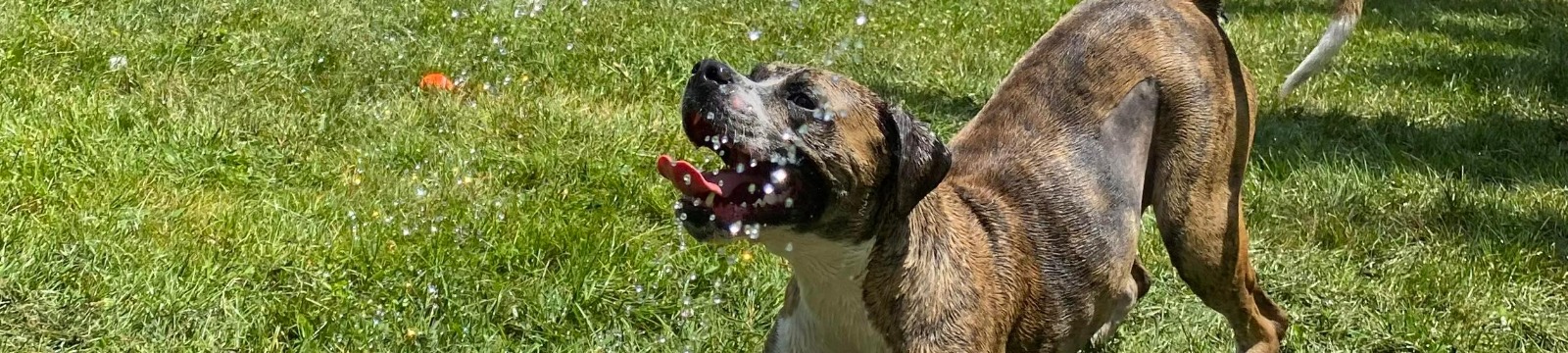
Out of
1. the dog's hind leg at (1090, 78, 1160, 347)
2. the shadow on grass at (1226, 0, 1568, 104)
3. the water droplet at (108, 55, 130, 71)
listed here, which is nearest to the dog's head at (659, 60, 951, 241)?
the dog's hind leg at (1090, 78, 1160, 347)

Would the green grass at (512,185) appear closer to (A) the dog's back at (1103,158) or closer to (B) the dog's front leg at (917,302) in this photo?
(A) the dog's back at (1103,158)

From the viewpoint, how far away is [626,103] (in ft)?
20.5

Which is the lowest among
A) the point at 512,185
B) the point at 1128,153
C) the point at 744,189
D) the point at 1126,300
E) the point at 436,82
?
the point at 436,82

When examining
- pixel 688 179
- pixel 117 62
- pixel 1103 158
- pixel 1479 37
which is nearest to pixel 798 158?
pixel 688 179

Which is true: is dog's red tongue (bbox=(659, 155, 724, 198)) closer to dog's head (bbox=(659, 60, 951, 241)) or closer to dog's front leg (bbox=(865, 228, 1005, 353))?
dog's head (bbox=(659, 60, 951, 241))

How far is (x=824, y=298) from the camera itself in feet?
10.6

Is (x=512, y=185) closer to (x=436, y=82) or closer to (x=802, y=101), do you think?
(x=436, y=82)

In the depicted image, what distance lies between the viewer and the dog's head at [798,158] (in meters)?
2.82

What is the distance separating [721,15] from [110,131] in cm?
342

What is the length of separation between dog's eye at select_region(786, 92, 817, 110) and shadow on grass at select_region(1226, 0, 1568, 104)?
633 centimetres

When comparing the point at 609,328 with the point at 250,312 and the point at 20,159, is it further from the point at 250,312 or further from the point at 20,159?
the point at 20,159

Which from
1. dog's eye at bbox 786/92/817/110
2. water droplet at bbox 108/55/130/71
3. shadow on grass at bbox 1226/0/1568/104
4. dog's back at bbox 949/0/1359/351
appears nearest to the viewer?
dog's eye at bbox 786/92/817/110

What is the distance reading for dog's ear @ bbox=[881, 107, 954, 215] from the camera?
299cm

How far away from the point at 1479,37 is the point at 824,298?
26.9 ft
